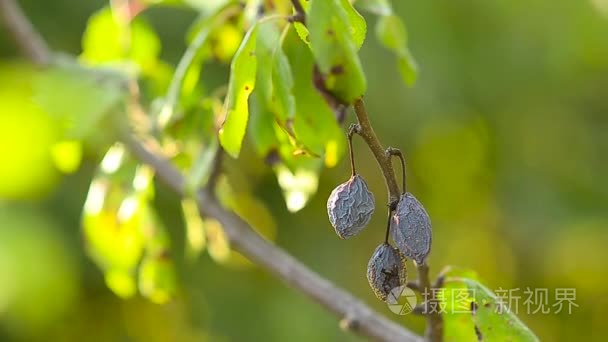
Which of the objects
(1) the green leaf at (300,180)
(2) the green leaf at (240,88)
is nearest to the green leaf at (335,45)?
(2) the green leaf at (240,88)

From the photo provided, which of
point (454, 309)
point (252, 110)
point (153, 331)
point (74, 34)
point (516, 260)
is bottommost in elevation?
point (153, 331)

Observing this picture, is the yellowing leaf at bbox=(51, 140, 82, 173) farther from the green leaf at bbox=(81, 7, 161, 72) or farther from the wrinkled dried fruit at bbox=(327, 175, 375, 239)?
the wrinkled dried fruit at bbox=(327, 175, 375, 239)

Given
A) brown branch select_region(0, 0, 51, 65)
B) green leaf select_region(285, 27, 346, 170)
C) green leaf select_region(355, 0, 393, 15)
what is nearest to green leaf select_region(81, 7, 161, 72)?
brown branch select_region(0, 0, 51, 65)

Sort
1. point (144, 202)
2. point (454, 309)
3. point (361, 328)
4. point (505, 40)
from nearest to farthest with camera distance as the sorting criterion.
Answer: point (454, 309), point (361, 328), point (144, 202), point (505, 40)

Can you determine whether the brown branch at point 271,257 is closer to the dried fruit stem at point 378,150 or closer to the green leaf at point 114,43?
the green leaf at point 114,43

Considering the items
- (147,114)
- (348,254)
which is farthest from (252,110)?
(348,254)

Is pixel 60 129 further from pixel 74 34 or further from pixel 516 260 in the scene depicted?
pixel 516 260
